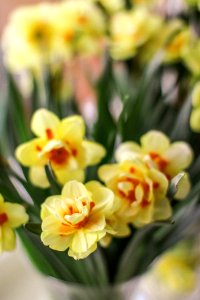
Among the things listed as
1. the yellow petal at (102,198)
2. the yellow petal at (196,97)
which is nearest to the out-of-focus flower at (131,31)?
the yellow petal at (196,97)

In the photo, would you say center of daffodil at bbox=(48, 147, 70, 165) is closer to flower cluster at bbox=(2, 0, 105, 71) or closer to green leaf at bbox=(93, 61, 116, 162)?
green leaf at bbox=(93, 61, 116, 162)

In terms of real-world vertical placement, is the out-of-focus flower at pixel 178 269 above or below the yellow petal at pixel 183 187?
below

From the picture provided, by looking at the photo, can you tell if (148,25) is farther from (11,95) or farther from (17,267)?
(17,267)

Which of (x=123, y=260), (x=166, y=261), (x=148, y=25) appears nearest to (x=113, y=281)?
(x=123, y=260)

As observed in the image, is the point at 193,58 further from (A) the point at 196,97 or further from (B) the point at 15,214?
(B) the point at 15,214

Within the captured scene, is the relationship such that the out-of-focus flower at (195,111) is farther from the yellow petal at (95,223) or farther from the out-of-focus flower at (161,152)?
the yellow petal at (95,223)

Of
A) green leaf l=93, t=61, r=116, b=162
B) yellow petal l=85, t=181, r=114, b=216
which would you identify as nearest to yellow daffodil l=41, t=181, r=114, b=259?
yellow petal l=85, t=181, r=114, b=216

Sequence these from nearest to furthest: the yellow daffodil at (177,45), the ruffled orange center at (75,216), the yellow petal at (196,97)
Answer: the ruffled orange center at (75,216)
the yellow petal at (196,97)
the yellow daffodil at (177,45)
